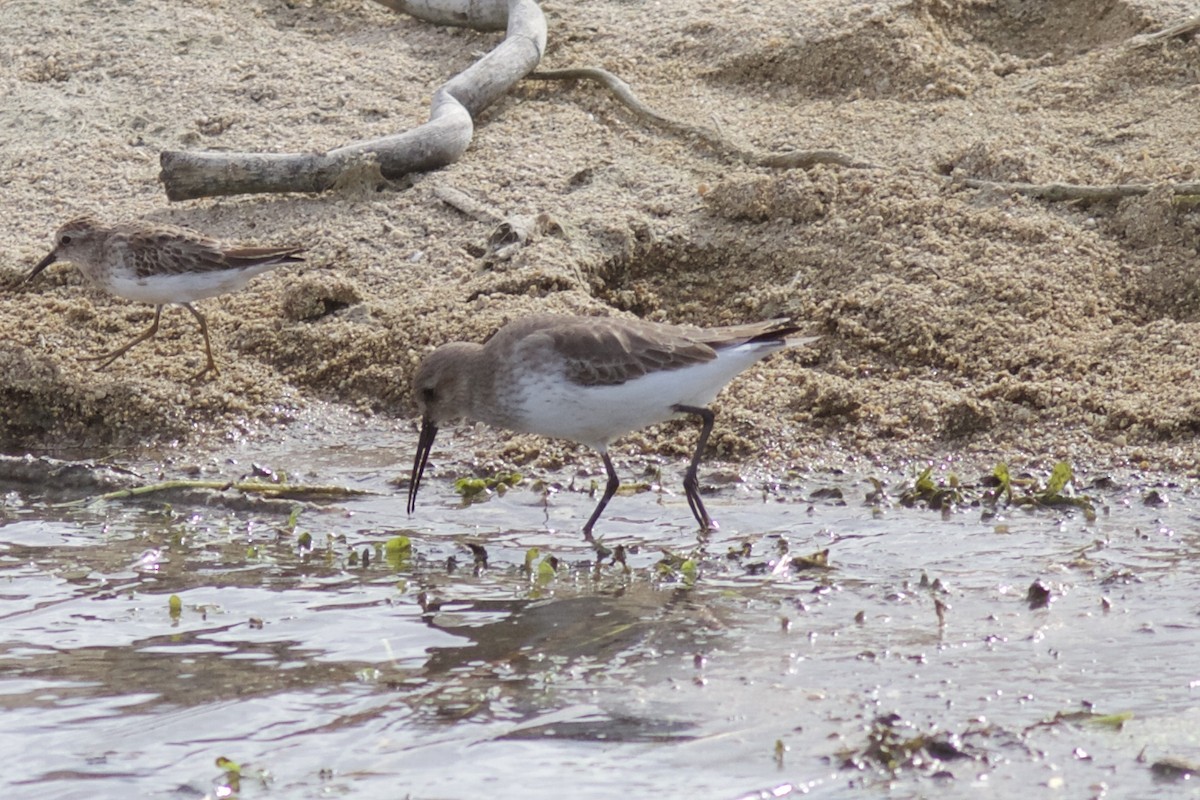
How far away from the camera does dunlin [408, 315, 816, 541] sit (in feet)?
18.8

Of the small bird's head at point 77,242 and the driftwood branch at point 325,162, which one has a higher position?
the driftwood branch at point 325,162

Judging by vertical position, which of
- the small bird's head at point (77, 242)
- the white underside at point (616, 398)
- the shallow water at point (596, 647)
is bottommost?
the shallow water at point (596, 647)

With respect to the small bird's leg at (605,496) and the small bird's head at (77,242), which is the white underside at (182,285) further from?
the small bird's leg at (605,496)

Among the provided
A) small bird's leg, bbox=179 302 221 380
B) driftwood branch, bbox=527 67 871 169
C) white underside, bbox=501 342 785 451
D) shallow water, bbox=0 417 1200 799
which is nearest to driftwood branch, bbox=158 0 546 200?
driftwood branch, bbox=527 67 871 169

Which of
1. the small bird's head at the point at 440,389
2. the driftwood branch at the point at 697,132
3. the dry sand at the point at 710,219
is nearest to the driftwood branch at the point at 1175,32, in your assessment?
the dry sand at the point at 710,219

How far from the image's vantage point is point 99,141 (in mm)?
9320

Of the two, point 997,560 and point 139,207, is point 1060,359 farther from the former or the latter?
point 139,207

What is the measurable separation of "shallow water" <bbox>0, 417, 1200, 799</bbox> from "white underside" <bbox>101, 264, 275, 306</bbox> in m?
1.41

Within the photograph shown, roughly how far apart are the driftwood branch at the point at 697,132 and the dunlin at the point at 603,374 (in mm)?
2430

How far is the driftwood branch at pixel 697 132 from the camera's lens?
8141 mm

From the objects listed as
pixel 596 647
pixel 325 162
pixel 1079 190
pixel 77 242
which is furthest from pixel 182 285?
pixel 1079 190

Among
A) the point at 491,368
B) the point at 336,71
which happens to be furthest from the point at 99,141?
the point at 491,368

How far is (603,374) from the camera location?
5.71 m

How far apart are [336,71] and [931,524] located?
5541 millimetres
